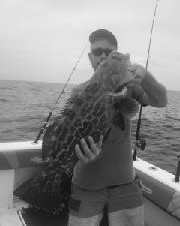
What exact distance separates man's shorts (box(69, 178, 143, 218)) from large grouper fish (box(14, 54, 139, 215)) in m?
0.32

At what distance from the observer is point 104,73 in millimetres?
3379

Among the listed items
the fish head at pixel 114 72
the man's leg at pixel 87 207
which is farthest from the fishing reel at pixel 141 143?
the fish head at pixel 114 72

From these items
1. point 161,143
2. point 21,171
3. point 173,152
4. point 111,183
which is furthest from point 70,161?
point 161,143

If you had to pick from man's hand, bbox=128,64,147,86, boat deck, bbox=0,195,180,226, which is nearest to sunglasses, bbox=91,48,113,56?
man's hand, bbox=128,64,147,86

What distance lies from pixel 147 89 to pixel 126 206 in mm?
1307

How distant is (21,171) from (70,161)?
7.29 feet

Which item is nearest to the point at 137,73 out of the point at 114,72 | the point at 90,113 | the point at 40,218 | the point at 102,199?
the point at 114,72

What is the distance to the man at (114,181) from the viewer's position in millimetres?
3479

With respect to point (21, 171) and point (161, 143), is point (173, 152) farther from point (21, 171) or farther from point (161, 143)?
point (21, 171)

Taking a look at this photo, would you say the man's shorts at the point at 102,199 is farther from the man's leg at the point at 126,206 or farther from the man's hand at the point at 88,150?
the man's hand at the point at 88,150

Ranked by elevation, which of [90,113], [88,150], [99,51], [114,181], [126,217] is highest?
[99,51]

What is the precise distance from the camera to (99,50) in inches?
147

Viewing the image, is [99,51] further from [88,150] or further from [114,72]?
[88,150]

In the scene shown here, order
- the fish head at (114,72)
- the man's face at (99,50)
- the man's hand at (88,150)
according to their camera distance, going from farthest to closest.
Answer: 1. the man's face at (99,50)
2. the fish head at (114,72)
3. the man's hand at (88,150)
